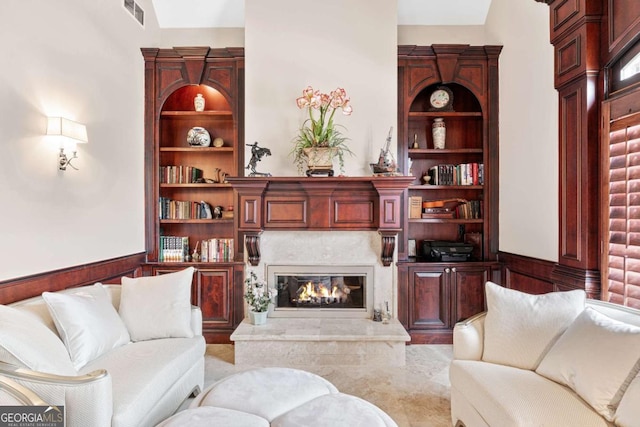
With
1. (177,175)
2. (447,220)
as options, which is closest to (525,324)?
(447,220)

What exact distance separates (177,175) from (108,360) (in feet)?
7.83

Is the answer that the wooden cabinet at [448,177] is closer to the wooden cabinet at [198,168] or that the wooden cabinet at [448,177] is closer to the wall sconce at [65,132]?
the wooden cabinet at [198,168]

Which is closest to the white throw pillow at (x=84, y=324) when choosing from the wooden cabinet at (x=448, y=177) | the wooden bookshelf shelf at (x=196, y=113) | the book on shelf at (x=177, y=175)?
the book on shelf at (x=177, y=175)

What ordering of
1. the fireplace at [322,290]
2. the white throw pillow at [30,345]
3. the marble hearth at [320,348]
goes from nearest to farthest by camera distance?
the white throw pillow at [30,345], the marble hearth at [320,348], the fireplace at [322,290]

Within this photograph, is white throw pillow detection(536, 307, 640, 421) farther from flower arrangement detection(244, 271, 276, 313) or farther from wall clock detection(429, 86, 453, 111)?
wall clock detection(429, 86, 453, 111)

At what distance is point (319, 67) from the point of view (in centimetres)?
370

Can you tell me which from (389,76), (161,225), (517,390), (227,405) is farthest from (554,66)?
(161,225)

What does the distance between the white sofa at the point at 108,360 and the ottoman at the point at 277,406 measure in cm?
31

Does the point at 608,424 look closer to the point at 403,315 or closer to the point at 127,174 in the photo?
the point at 403,315

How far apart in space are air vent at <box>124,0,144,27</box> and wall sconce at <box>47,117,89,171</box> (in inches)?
64.7

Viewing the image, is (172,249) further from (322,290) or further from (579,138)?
(579,138)

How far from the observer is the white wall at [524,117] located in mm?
3002

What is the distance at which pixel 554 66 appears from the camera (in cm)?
289

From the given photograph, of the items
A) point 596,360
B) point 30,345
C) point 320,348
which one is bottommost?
point 320,348
